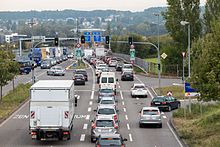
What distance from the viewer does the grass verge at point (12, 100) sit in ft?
150

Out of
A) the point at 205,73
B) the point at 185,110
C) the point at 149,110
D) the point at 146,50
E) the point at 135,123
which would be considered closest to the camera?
the point at 205,73

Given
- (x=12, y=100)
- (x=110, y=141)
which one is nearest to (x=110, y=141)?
(x=110, y=141)

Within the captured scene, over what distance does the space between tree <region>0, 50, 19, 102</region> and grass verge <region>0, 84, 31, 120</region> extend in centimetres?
194

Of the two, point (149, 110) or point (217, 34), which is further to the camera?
point (149, 110)

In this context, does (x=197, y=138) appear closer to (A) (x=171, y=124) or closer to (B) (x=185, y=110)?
(A) (x=171, y=124)

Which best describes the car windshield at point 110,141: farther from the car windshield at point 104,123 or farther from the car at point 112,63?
the car at point 112,63

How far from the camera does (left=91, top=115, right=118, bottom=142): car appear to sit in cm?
3064

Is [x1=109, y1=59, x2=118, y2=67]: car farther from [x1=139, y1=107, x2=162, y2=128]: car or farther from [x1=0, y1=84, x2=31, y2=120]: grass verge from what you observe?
[x1=139, y1=107, x2=162, y2=128]: car

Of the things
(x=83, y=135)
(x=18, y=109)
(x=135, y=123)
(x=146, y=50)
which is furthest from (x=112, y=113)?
(x=146, y=50)

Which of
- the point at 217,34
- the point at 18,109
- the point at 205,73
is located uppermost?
the point at 217,34

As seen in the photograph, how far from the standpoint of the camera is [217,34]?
30609 mm

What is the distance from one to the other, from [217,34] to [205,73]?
217cm

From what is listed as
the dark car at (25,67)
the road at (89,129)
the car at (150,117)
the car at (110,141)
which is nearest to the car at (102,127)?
the road at (89,129)

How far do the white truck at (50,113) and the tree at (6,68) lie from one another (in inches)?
800
